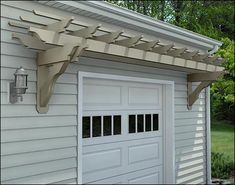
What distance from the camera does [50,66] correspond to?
12.4ft

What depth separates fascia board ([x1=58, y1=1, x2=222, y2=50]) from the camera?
4369 mm

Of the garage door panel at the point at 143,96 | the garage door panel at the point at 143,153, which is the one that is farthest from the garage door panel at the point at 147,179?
the garage door panel at the point at 143,96

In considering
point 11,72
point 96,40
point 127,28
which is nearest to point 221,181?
point 127,28

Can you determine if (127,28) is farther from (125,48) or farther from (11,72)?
(11,72)

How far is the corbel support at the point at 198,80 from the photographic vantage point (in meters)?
6.16

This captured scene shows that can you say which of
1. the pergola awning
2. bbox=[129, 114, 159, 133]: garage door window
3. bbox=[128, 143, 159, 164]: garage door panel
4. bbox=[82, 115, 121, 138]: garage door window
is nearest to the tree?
bbox=[129, 114, 159, 133]: garage door window

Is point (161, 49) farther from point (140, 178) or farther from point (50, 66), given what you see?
point (140, 178)

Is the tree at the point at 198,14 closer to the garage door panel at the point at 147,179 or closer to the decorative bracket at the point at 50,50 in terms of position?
the garage door panel at the point at 147,179

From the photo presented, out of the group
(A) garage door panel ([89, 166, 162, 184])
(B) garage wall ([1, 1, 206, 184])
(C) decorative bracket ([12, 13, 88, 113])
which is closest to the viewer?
(C) decorative bracket ([12, 13, 88, 113])

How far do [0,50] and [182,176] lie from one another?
13.9 feet

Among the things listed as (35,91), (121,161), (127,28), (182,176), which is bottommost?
(182,176)

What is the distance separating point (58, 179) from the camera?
404 cm

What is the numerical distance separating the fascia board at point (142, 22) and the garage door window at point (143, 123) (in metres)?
1.40

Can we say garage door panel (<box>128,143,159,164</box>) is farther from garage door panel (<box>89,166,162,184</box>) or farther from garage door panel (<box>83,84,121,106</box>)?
garage door panel (<box>83,84,121,106</box>)
